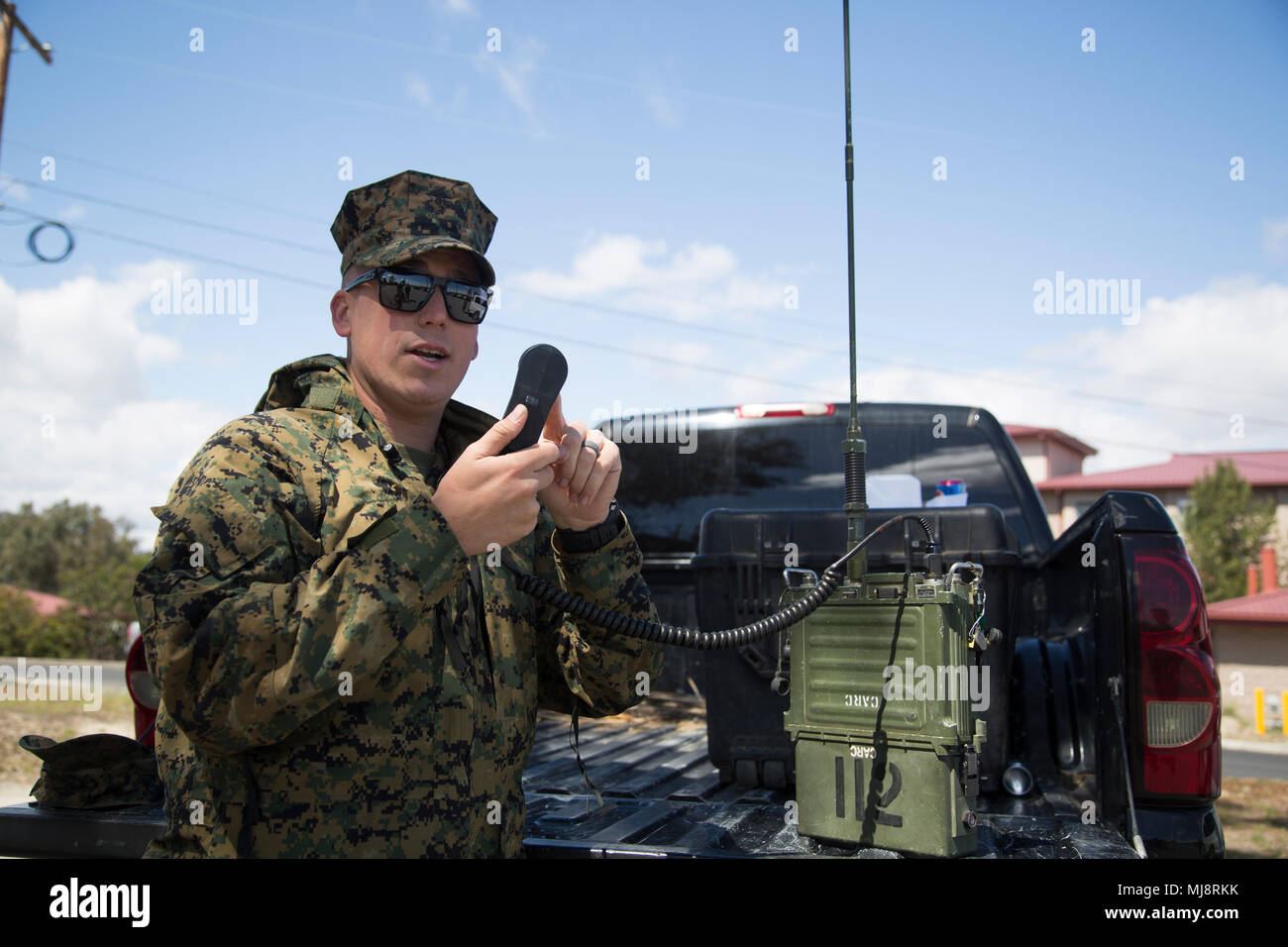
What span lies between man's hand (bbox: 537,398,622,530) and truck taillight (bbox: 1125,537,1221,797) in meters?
1.32

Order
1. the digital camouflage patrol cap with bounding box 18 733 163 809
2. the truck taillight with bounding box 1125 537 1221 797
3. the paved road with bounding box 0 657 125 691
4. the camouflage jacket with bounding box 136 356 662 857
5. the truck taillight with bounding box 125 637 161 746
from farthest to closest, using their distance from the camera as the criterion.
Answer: the paved road with bounding box 0 657 125 691, the truck taillight with bounding box 125 637 161 746, the digital camouflage patrol cap with bounding box 18 733 163 809, the truck taillight with bounding box 1125 537 1221 797, the camouflage jacket with bounding box 136 356 662 857

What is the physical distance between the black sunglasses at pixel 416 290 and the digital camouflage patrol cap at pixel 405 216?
0.19 feet

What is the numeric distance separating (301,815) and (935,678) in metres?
1.26

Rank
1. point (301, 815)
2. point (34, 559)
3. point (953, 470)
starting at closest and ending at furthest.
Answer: point (301, 815) → point (953, 470) → point (34, 559)

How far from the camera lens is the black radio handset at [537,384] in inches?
70.6

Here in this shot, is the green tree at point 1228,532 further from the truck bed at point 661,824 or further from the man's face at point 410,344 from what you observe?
the man's face at point 410,344

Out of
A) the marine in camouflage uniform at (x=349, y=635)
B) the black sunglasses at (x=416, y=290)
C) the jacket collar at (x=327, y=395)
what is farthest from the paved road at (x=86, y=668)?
the black sunglasses at (x=416, y=290)

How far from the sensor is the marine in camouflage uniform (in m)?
1.53

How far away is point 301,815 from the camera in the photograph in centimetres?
171

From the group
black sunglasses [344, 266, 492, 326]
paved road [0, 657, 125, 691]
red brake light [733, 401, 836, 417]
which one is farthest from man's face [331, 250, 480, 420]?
paved road [0, 657, 125, 691]


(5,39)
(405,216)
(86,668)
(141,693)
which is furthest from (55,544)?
(405,216)

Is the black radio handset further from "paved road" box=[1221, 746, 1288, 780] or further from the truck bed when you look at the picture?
"paved road" box=[1221, 746, 1288, 780]

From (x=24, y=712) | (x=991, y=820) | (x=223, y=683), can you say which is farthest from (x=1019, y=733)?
(x=24, y=712)
